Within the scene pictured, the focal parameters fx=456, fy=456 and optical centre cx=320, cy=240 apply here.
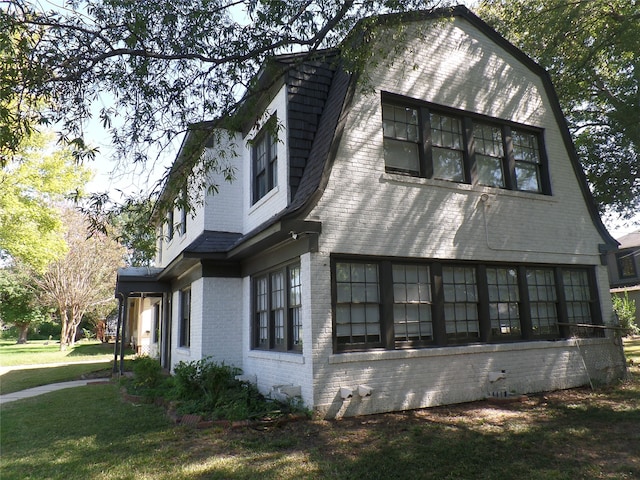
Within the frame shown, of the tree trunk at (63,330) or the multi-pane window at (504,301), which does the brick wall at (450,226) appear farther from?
the tree trunk at (63,330)

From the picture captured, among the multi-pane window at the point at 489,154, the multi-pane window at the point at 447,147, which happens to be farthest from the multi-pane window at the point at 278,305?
the multi-pane window at the point at 489,154

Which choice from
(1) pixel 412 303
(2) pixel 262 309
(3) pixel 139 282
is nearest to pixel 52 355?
(3) pixel 139 282

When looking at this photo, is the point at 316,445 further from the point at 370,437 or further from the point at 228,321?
the point at 228,321

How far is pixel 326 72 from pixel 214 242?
4.58m

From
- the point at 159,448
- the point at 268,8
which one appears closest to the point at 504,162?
the point at 268,8

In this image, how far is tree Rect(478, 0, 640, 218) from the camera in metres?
12.8

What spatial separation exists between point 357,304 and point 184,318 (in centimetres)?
706

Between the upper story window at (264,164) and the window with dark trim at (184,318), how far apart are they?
13.0ft

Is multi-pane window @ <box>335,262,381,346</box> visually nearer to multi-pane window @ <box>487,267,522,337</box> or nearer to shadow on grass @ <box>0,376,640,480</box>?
shadow on grass @ <box>0,376,640,480</box>

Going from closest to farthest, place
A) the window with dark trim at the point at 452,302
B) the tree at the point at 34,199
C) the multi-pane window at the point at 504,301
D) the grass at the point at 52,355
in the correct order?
1. the window with dark trim at the point at 452,302
2. the multi-pane window at the point at 504,301
3. the tree at the point at 34,199
4. the grass at the point at 52,355

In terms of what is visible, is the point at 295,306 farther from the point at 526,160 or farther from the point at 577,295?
the point at 577,295

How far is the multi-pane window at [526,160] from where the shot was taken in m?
10.5

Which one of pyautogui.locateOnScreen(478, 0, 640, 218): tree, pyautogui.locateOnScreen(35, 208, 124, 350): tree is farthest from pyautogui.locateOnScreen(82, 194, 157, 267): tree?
pyautogui.locateOnScreen(35, 208, 124, 350): tree

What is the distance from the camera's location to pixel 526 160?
10594 mm
